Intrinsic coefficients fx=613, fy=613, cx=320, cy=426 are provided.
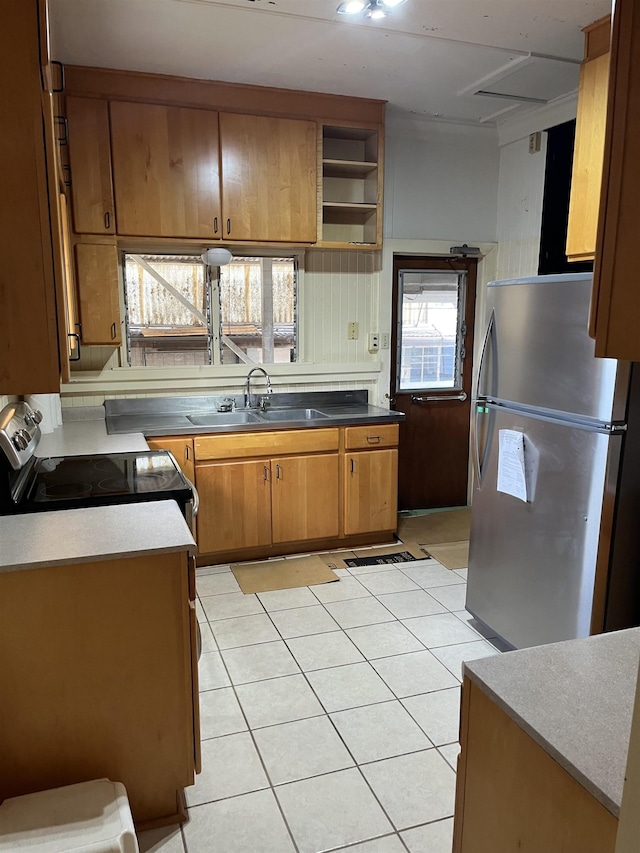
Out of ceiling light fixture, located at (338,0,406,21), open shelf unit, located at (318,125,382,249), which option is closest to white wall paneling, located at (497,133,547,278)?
open shelf unit, located at (318,125,382,249)

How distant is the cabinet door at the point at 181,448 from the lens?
345cm

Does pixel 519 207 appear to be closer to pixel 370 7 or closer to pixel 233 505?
pixel 370 7

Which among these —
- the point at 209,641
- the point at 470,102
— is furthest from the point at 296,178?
the point at 209,641

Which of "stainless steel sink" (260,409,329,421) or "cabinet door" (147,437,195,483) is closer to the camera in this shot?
"cabinet door" (147,437,195,483)

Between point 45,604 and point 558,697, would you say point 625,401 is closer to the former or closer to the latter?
point 558,697

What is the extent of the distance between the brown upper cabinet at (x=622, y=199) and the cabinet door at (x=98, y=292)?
3.09 meters

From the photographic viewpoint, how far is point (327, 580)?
3543 millimetres

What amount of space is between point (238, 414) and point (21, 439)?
1.79 metres

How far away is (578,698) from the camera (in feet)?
3.72

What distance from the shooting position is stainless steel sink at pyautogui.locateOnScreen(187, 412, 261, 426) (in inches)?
148

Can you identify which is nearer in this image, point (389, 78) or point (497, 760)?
point (497, 760)

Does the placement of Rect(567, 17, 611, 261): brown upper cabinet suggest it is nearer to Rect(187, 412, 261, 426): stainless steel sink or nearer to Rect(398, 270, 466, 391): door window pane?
Rect(398, 270, 466, 391): door window pane

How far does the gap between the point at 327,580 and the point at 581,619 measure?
5.01 ft

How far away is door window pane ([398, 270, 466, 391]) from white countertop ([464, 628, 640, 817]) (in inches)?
132
